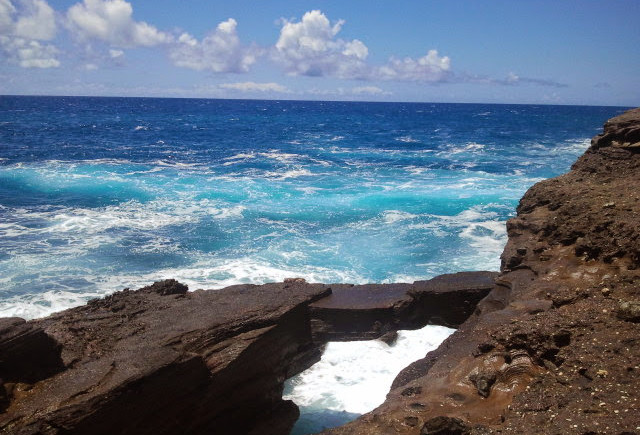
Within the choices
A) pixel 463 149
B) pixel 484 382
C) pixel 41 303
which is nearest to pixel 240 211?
pixel 41 303

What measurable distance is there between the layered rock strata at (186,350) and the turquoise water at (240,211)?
218 inches

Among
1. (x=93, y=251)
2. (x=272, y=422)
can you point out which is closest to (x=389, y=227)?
(x=93, y=251)

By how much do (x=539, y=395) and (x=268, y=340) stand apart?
3779mm

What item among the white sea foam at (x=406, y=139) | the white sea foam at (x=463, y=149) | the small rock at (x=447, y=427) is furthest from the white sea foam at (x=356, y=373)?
the white sea foam at (x=406, y=139)

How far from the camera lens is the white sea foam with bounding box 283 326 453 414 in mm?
10164

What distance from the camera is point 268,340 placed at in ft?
24.9

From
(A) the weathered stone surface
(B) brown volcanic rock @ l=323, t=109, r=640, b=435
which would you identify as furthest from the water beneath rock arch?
(B) brown volcanic rock @ l=323, t=109, r=640, b=435

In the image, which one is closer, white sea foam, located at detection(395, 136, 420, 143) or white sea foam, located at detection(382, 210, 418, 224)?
white sea foam, located at detection(382, 210, 418, 224)

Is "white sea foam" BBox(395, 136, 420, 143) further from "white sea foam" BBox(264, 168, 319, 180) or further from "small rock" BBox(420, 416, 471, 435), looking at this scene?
"small rock" BBox(420, 416, 471, 435)

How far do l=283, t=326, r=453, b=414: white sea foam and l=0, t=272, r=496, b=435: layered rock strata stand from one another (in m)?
1.24

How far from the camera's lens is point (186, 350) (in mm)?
6566

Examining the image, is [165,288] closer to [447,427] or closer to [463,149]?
[447,427]

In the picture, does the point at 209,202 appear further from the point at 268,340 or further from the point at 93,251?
the point at 268,340

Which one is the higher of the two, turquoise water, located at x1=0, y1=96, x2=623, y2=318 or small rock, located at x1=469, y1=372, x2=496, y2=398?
small rock, located at x1=469, y1=372, x2=496, y2=398
